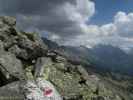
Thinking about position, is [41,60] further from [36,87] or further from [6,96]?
[36,87]

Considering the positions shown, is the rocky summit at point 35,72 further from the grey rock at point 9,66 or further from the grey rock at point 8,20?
the grey rock at point 8,20

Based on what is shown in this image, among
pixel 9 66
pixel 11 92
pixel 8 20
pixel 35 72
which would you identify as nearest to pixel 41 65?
pixel 35 72

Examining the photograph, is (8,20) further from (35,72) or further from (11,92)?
(11,92)

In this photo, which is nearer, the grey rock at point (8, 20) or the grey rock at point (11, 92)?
the grey rock at point (11, 92)

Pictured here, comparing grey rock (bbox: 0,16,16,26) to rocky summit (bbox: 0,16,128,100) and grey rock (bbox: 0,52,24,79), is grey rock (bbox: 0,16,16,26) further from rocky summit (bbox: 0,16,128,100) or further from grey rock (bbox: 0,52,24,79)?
grey rock (bbox: 0,52,24,79)

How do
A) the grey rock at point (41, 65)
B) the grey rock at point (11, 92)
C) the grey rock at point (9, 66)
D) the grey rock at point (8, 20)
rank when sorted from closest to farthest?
the grey rock at point (11, 92) < the grey rock at point (9, 66) < the grey rock at point (41, 65) < the grey rock at point (8, 20)

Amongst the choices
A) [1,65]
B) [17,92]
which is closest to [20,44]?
[1,65]


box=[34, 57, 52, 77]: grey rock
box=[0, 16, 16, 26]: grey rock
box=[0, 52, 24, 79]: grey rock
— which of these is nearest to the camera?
box=[0, 52, 24, 79]: grey rock

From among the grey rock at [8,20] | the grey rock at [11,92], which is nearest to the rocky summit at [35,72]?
the grey rock at [11,92]

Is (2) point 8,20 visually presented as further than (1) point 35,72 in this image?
Yes

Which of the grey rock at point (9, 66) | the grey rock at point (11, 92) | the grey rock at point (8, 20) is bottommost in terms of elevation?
the grey rock at point (11, 92)

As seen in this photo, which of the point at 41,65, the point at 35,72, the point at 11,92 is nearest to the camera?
the point at 11,92

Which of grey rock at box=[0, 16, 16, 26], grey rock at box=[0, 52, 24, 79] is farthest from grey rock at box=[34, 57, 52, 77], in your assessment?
grey rock at box=[0, 16, 16, 26]

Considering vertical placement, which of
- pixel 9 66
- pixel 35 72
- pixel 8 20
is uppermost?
pixel 8 20
